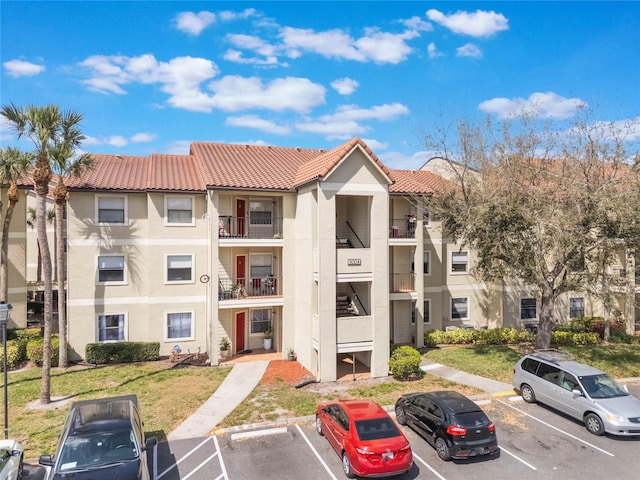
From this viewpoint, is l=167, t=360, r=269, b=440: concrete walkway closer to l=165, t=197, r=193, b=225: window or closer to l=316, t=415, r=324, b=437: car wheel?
l=316, t=415, r=324, b=437: car wheel

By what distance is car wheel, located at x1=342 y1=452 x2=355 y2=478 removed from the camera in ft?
36.6

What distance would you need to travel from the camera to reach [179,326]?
22781 millimetres

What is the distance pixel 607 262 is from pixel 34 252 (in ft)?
119

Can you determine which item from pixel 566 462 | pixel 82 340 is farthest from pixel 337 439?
pixel 82 340

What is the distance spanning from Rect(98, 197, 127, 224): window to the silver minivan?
20.1 meters

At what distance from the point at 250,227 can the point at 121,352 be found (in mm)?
8985

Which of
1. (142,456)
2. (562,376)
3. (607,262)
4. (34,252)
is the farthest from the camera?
(34,252)

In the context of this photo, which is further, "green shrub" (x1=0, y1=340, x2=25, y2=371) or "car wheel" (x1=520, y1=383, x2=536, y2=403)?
"green shrub" (x1=0, y1=340, x2=25, y2=371)

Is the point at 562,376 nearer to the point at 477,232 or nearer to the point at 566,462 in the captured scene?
the point at 566,462

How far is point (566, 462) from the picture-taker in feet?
39.6

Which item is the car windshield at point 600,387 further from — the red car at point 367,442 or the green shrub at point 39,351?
the green shrub at point 39,351

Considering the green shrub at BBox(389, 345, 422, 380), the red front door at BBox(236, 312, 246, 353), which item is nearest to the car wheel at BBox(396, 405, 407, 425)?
the green shrub at BBox(389, 345, 422, 380)

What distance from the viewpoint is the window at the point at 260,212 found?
2308 cm

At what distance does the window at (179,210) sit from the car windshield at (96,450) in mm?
13606
